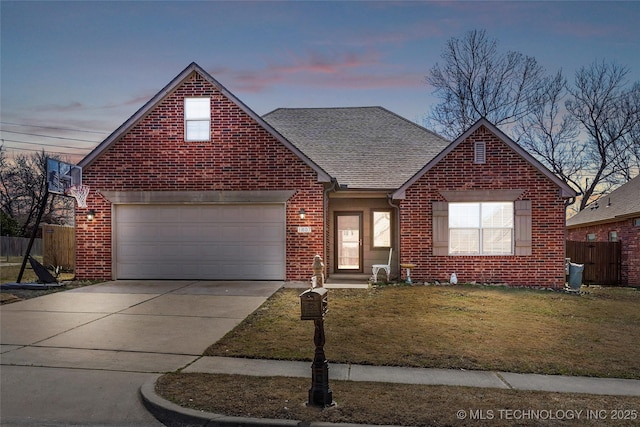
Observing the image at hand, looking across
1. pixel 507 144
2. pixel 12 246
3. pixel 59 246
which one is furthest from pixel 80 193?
pixel 12 246

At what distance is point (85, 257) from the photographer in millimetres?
14625

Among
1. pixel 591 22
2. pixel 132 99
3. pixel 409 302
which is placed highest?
pixel 591 22

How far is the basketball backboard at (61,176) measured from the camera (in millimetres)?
13031

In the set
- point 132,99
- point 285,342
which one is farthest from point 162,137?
point 285,342

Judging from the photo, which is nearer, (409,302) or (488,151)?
(409,302)

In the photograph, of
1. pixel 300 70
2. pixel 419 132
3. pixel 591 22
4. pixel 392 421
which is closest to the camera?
pixel 392 421

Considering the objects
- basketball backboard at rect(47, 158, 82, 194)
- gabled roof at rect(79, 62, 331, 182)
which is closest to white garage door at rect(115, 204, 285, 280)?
basketball backboard at rect(47, 158, 82, 194)

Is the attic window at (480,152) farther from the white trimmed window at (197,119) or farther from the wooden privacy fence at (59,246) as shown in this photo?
the wooden privacy fence at (59,246)

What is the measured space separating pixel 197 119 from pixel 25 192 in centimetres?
4113

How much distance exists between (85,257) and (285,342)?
33.0ft

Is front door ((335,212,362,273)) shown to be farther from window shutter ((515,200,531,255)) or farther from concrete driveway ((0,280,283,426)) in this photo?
window shutter ((515,200,531,255))

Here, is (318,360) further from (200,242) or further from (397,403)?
(200,242)

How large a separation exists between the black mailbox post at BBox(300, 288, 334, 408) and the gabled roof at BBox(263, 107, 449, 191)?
419 inches

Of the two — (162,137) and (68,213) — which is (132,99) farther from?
(68,213)
